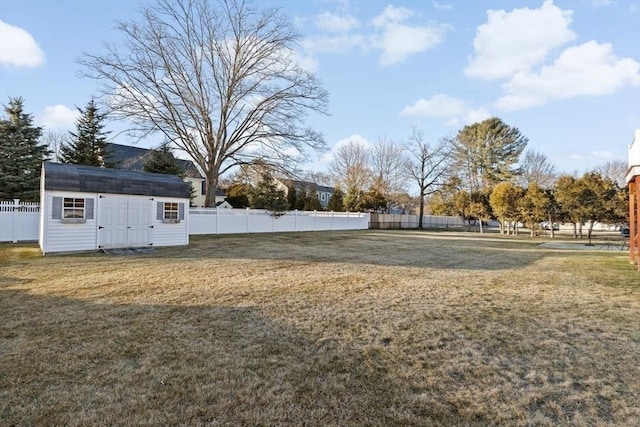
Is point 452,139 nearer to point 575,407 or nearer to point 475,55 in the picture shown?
point 475,55

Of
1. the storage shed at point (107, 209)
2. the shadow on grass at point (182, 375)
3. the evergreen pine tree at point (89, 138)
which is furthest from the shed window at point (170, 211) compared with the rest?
the evergreen pine tree at point (89, 138)

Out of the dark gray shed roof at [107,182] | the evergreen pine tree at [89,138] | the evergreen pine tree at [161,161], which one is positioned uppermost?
the evergreen pine tree at [89,138]

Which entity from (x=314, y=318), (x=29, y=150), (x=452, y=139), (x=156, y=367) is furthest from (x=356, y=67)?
(x=452, y=139)

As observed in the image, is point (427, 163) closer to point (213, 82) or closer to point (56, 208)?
point (213, 82)

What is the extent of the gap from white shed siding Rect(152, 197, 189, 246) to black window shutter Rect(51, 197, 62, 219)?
9.06 ft

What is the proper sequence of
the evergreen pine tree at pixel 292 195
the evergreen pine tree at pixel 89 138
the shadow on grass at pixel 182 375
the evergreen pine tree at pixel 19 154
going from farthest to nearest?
the evergreen pine tree at pixel 292 195 < the evergreen pine tree at pixel 89 138 < the evergreen pine tree at pixel 19 154 < the shadow on grass at pixel 182 375

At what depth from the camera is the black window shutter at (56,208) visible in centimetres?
1007

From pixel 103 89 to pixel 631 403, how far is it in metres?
22.4

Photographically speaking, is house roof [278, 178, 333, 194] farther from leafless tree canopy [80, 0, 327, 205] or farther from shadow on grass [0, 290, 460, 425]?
shadow on grass [0, 290, 460, 425]

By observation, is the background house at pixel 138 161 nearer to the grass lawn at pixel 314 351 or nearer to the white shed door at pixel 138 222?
the white shed door at pixel 138 222

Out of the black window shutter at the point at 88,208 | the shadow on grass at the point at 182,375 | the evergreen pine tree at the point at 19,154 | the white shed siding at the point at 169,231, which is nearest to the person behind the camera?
the shadow on grass at the point at 182,375

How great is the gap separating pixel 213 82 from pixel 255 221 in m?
8.65

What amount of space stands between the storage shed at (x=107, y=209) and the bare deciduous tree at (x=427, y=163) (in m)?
25.5

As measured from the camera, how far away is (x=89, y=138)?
21.1m
